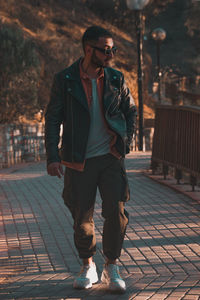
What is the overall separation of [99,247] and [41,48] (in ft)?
89.0

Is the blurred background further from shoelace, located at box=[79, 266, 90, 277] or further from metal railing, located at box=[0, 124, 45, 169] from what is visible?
shoelace, located at box=[79, 266, 90, 277]

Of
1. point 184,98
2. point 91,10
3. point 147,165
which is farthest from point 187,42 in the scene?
point 147,165

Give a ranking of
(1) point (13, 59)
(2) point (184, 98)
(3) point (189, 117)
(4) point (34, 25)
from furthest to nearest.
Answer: (4) point (34, 25) → (2) point (184, 98) → (1) point (13, 59) → (3) point (189, 117)

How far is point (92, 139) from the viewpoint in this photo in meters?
A: 4.32

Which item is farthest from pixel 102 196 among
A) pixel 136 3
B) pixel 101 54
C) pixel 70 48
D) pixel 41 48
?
pixel 41 48

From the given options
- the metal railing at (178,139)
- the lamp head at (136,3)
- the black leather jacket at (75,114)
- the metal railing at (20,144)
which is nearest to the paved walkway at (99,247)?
the metal railing at (178,139)

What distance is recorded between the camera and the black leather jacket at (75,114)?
14.0 feet

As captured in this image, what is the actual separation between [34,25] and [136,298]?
113 ft

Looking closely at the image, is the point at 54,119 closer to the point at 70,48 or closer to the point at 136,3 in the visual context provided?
the point at 136,3

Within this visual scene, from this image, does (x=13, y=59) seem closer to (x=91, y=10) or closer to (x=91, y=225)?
(x=91, y=225)

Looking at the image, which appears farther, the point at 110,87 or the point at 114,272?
the point at 114,272

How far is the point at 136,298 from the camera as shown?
13.8ft

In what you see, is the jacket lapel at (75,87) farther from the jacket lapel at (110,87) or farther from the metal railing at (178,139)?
the metal railing at (178,139)

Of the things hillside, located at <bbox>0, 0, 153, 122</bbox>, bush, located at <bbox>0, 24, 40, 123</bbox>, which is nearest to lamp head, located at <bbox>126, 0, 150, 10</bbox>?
hillside, located at <bbox>0, 0, 153, 122</bbox>
